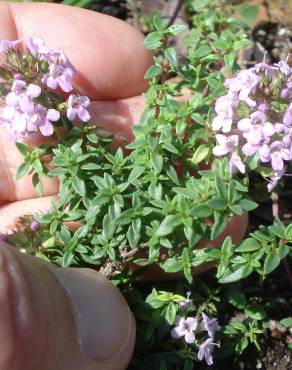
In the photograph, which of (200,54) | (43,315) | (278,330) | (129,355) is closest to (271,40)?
(200,54)

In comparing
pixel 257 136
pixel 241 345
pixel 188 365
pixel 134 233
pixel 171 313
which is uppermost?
pixel 257 136

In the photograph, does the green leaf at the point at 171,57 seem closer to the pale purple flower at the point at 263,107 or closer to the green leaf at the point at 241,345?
the pale purple flower at the point at 263,107

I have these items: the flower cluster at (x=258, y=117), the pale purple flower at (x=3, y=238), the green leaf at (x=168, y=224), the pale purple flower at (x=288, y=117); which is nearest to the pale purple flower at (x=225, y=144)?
the flower cluster at (x=258, y=117)

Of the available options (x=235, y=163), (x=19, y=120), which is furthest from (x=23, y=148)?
(x=235, y=163)

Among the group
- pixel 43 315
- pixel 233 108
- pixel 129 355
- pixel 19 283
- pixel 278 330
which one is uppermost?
pixel 233 108

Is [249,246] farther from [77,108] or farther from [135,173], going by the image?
[77,108]

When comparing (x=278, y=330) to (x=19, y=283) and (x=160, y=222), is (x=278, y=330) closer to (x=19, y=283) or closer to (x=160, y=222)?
(x=160, y=222)

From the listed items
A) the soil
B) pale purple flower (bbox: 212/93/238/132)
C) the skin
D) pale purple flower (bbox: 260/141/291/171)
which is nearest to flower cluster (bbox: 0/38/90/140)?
the skin
